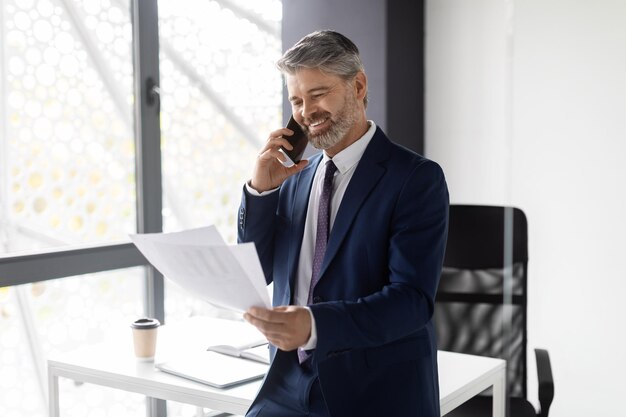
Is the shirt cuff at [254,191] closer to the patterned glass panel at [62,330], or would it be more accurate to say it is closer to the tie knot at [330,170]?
the tie knot at [330,170]

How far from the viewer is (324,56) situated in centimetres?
160

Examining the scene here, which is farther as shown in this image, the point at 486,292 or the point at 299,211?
the point at 486,292

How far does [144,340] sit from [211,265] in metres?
0.79

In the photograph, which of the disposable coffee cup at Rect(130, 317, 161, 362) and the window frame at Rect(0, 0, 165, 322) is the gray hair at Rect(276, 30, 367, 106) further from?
the window frame at Rect(0, 0, 165, 322)

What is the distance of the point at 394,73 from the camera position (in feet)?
10.6

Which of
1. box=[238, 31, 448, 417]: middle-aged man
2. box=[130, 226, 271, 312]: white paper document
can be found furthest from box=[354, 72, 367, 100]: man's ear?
box=[130, 226, 271, 312]: white paper document

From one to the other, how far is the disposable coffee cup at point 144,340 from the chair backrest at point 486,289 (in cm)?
99

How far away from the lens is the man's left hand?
54.2 inches

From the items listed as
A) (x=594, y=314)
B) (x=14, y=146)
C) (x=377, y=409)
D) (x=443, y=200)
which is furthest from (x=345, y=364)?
(x=14, y=146)

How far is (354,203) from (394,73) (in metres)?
1.74

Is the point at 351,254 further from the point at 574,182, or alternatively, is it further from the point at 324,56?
the point at 574,182

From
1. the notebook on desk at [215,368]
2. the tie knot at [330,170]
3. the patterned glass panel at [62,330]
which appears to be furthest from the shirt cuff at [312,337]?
the patterned glass panel at [62,330]

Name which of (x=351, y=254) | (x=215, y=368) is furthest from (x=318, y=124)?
(x=215, y=368)

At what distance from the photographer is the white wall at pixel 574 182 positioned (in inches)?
82.7
